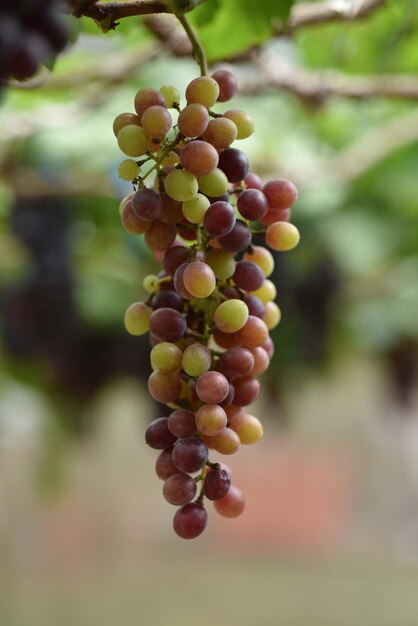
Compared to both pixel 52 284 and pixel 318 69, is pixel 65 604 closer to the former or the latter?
pixel 52 284

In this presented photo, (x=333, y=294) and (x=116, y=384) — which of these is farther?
(x=116, y=384)

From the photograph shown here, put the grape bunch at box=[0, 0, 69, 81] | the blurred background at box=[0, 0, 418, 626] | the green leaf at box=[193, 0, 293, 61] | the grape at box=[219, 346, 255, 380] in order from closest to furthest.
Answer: the grape bunch at box=[0, 0, 69, 81] < the grape at box=[219, 346, 255, 380] < the green leaf at box=[193, 0, 293, 61] < the blurred background at box=[0, 0, 418, 626]

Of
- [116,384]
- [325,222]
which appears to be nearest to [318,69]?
[325,222]

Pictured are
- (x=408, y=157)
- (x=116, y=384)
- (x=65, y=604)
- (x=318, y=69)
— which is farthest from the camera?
(x=65, y=604)

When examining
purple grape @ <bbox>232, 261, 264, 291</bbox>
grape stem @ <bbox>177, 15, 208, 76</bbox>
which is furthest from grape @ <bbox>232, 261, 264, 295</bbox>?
grape stem @ <bbox>177, 15, 208, 76</bbox>

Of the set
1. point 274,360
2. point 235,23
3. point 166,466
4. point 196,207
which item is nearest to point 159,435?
point 166,466

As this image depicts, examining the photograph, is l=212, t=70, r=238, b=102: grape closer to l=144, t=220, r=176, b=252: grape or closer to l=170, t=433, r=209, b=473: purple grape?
l=144, t=220, r=176, b=252: grape

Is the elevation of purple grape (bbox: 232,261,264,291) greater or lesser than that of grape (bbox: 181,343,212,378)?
greater

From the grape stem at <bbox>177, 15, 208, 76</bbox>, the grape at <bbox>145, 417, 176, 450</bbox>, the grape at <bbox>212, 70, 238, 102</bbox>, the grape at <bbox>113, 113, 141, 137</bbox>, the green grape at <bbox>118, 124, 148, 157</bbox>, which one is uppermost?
the grape stem at <bbox>177, 15, 208, 76</bbox>
